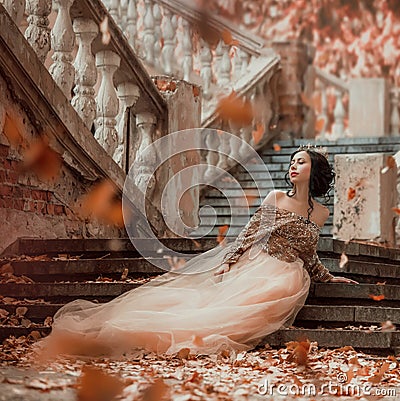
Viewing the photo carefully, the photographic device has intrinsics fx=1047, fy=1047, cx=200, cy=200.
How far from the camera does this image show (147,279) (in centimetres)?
624

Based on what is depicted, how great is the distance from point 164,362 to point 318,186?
1.84 meters

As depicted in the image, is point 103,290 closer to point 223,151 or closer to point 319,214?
point 319,214

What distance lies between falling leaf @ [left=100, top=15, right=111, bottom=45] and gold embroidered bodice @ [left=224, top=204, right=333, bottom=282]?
1.82 m

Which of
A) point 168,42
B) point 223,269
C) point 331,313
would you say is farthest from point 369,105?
point 331,313

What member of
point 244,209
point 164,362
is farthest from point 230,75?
point 164,362

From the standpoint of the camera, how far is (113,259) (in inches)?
253

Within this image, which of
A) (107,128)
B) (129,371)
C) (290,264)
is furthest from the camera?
(107,128)

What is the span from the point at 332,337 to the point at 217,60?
19.3ft

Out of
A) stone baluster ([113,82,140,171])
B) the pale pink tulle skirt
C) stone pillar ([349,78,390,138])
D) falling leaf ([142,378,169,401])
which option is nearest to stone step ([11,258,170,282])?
the pale pink tulle skirt

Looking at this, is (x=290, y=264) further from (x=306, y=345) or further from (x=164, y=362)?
(x=164, y=362)

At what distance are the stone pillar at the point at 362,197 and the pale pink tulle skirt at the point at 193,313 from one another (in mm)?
2312

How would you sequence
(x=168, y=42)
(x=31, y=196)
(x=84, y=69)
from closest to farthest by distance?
(x=31, y=196) → (x=84, y=69) → (x=168, y=42)

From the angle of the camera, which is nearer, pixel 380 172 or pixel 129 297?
pixel 129 297

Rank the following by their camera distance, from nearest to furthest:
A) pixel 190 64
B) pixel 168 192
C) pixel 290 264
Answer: pixel 290 264 < pixel 168 192 < pixel 190 64
